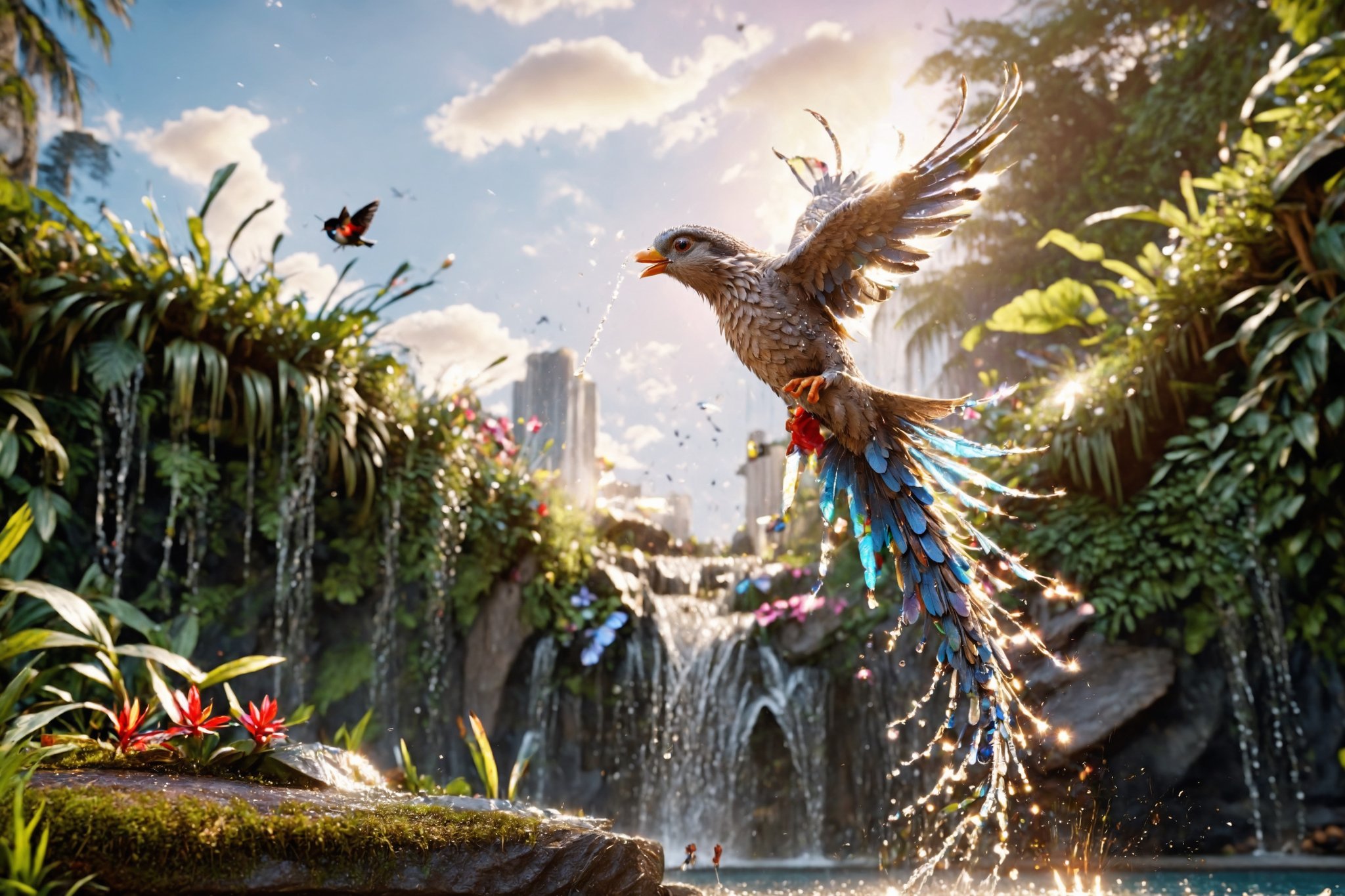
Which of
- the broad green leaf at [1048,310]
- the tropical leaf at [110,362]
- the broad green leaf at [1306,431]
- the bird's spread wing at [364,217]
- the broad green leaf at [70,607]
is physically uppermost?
the broad green leaf at [1048,310]

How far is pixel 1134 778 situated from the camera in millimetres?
4543

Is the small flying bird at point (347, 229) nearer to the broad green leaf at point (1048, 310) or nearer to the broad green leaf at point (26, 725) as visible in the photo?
the broad green leaf at point (26, 725)

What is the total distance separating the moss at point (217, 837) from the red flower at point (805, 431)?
1.23m

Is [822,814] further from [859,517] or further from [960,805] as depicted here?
[859,517]

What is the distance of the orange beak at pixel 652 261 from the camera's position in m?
1.88

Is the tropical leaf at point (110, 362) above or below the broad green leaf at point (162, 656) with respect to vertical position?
above

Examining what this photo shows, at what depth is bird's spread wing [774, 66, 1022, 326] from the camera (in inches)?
68.3

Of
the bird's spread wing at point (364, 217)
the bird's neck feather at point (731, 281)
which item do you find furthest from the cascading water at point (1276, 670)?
the bird's spread wing at point (364, 217)

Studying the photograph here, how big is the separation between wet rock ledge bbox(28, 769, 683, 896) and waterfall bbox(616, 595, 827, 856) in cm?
347

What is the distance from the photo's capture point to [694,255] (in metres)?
1.86

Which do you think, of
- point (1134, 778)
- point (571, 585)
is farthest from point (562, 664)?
point (1134, 778)

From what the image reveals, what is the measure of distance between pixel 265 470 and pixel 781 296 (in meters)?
4.34

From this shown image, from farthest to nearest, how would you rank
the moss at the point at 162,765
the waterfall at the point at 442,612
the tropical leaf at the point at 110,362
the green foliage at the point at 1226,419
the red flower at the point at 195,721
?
the waterfall at the point at 442,612, the green foliage at the point at 1226,419, the tropical leaf at the point at 110,362, the red flower at the point at 195,721, the moss at the point at 162,765

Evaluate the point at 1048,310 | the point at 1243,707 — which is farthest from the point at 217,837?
the point at 1048,310
